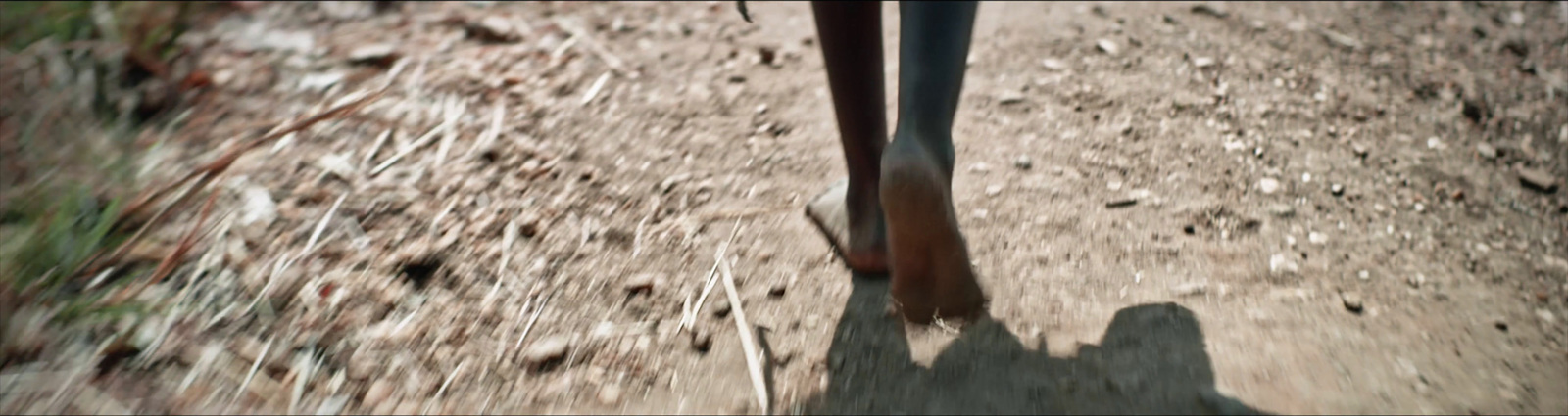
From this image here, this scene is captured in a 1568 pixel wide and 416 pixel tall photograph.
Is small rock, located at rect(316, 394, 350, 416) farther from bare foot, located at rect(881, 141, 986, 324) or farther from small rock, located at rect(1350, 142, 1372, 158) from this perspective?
small rock, located at rect(1350, 142, 1372, 158)

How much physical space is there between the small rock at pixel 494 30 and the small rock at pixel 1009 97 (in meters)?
1.39

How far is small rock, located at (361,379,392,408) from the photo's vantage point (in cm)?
159

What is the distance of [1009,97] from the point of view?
7.88 feet

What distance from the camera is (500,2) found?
2.93 meters

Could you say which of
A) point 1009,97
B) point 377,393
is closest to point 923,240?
point 377,393

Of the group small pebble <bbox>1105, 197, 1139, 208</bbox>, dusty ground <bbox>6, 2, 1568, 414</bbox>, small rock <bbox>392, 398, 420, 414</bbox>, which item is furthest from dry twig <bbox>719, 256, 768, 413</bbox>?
small pebble <bbox>1105, 197, 1139, 208</bbox>

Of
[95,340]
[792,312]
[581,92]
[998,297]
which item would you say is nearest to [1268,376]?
[998,297]

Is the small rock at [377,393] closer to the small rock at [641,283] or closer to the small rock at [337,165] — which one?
the small rock at [641,283]

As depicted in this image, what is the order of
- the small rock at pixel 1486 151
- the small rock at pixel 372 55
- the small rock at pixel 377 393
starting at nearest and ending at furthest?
the small rock at pixel 377 393
the small rock at pixel 1486 151
the small rock at pixel 372 55

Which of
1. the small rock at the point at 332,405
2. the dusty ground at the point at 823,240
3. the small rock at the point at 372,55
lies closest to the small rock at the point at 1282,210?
the dusty ground at the point at 823,240

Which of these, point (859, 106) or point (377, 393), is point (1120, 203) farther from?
point (377, 393)

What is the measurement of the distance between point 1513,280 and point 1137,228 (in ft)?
2.15

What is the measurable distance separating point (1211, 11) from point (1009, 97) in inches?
32.7

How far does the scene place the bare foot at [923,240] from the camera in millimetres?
1237
